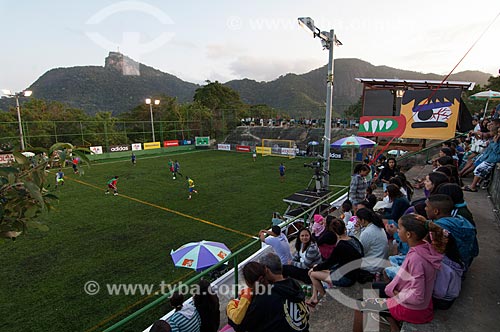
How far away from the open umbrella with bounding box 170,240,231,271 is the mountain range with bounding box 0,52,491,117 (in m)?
70.8

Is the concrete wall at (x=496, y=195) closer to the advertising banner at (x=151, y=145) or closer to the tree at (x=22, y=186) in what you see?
the tree at (x=22, y=186)

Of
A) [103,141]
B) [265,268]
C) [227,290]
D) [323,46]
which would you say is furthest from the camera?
[103,141]

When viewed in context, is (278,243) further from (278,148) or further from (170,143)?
(170,143)

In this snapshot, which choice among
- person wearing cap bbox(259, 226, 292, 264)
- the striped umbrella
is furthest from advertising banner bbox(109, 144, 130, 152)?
person wearing cap bbox(259, 226, 292, 264)

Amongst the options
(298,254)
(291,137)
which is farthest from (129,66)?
(298,254)

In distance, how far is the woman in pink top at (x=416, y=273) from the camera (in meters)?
2.62

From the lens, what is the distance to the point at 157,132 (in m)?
38.4

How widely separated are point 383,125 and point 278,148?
2124cm

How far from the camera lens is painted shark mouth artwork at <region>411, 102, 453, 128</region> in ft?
34.2

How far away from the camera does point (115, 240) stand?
996cm

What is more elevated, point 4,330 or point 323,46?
point 323,46

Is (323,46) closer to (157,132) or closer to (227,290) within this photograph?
(227,290)

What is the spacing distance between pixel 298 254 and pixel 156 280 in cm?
455

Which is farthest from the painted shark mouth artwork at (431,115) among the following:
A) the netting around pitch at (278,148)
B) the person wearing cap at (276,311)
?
the netting around pitch at (278,148)
